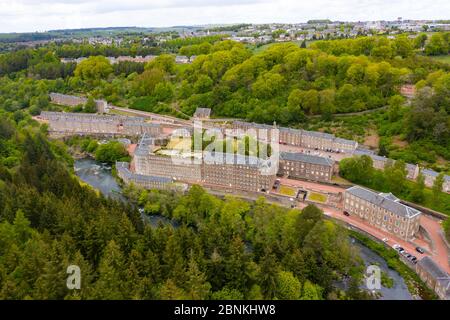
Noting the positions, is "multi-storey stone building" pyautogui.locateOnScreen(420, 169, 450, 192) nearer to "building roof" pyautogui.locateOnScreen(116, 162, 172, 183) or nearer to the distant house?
"building roof" pyautogui.locateOnScreen(116, 162, 172, 183)

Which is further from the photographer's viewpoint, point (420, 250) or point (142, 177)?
point (142, 177)

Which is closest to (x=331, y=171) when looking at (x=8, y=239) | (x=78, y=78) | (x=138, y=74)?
(x=8, y=239)

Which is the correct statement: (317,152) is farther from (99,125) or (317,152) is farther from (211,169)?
(99,125)

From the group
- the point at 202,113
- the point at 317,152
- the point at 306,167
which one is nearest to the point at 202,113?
the point at 202,113
